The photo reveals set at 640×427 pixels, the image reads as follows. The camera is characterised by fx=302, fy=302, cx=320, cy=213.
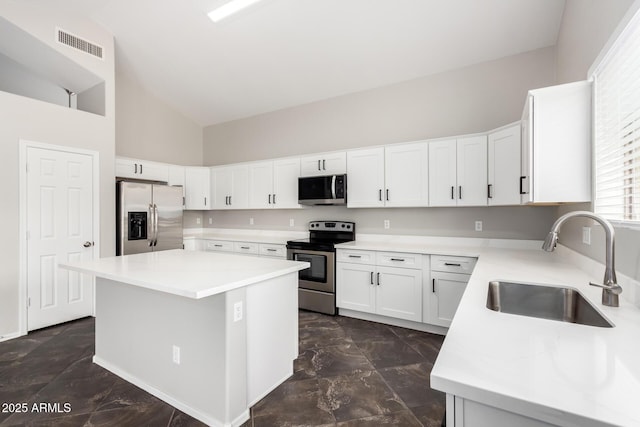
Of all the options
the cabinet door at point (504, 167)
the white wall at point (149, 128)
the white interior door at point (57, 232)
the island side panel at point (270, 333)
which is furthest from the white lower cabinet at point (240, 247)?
the cabinet door at point (504, 167)

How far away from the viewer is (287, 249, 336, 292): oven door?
3773 millimetres

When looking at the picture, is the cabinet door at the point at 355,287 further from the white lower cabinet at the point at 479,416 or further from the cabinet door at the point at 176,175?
the cabinet door at the point at 176,175

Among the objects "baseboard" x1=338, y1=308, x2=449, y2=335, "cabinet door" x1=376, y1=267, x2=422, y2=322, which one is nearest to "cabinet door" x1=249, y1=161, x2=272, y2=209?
"baseboard" x1=338, y1=308, x2=449, y2=335

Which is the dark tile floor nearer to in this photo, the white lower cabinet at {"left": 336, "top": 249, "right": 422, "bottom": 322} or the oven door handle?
the white lower cabinet at {"left": 336, "top": 249, "right": 422, "bottom": 322}

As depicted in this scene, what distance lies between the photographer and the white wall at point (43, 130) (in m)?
3.12

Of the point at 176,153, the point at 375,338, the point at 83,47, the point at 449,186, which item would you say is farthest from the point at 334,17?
the point at 176,153

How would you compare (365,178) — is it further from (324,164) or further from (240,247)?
(240,247)

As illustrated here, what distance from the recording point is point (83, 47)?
3686 millimetres

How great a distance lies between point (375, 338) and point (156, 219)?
137 inches

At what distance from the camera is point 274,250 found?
14.5ft

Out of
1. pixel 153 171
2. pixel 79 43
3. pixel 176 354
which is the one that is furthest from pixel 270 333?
pixel 79 43

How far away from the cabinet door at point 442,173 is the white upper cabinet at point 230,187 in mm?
2942

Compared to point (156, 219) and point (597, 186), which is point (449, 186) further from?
point (156, 219)

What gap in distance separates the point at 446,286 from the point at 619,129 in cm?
200
